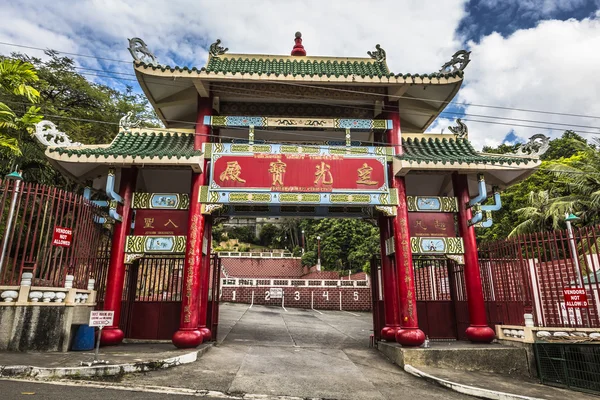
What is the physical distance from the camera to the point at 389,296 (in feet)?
33.9

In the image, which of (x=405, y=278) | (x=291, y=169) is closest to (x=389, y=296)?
(x=405, y=278)

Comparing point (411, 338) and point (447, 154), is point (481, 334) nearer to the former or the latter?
point (411, 338)

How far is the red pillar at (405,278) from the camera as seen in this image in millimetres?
8625

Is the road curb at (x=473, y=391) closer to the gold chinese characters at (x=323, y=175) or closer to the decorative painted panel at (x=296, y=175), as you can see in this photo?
the decorative painted panel at (x=296, y=175)

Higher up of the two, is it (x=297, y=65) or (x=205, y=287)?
(x=297, y=65)

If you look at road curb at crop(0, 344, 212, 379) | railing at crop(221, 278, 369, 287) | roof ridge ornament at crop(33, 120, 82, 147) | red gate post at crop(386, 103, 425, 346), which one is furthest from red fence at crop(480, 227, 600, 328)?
railing at crop(221, 278, 369, 287)

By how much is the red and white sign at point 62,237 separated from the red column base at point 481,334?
9.69 meters

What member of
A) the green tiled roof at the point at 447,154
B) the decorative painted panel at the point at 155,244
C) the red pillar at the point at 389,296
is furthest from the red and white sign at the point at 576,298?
the decorative painted panel at the point at 155,244

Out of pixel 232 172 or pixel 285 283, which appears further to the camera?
pixel 285 283

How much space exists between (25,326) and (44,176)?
33.3 ft

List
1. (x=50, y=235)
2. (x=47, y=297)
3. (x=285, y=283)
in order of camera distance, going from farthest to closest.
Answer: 1. (x=285, y=283)
2. (x=50, y=235)
3. (x=47, y=297)

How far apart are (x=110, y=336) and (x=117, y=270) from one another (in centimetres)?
153

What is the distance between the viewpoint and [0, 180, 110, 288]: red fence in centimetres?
728

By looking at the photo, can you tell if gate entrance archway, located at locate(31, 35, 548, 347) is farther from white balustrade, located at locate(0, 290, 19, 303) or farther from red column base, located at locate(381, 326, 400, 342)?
white balustrade, located at locate(0, 290, 19, 303)
